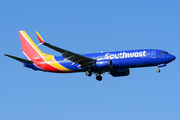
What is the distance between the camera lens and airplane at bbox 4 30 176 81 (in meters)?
57.2

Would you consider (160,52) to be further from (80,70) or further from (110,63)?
(80,70)

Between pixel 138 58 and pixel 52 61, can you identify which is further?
pixel 52 61

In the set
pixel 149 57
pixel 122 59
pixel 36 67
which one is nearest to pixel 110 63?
pixel 122 59

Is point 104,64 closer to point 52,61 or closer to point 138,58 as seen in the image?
point 138,58

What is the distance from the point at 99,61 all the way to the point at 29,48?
52.0 feet

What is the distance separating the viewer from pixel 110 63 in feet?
190

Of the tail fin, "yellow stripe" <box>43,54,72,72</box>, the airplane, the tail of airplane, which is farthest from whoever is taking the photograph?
the tail fin

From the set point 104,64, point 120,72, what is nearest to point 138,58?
point 104,64

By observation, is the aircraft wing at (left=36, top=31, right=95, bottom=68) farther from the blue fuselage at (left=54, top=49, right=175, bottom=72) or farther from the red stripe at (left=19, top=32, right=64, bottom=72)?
the red stripe at (left=19, top=32, right=64, bottom=72)

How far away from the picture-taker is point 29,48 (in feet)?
224

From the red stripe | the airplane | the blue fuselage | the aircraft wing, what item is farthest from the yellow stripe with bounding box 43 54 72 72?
the blue fuselage

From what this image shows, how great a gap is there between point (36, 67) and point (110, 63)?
1451 cm

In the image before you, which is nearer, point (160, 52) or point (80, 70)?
point (160, 52)

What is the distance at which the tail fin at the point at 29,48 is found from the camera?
66.7 m
